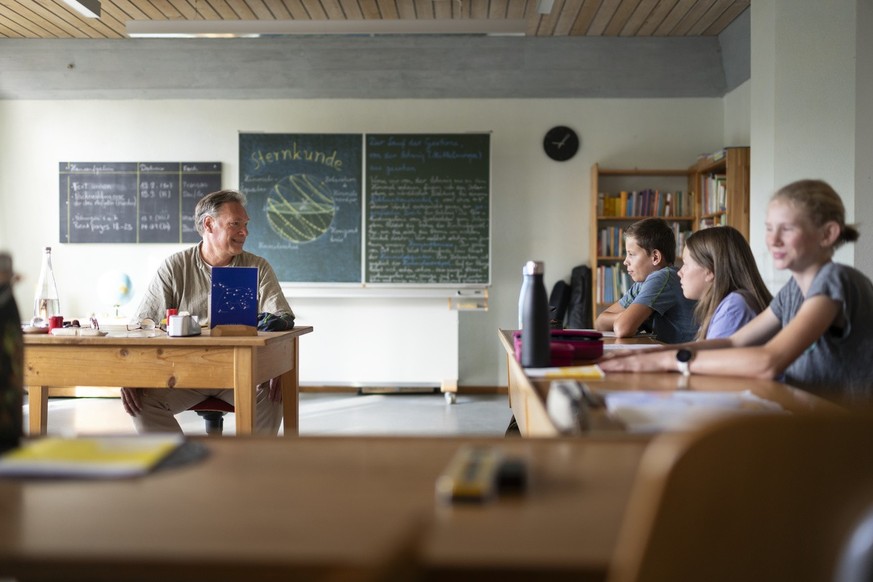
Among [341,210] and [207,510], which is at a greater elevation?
[341,210]

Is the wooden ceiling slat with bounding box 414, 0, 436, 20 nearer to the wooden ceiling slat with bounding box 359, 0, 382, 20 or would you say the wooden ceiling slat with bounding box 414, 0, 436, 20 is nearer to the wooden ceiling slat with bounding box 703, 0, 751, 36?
the wooden ceiling slat with bounding box 359, 0, 382, 20

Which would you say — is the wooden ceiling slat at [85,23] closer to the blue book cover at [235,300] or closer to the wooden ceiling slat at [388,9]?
the wooden ceiling slat at [388,9]

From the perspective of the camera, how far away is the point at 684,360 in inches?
73.3

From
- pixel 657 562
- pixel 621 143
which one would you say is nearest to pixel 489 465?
pixel 657 562

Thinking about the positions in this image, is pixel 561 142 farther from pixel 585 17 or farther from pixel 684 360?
pixel 684 360

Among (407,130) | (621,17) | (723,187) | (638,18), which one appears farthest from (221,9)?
(723,187)

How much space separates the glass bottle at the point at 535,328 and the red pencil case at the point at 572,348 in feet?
0.17

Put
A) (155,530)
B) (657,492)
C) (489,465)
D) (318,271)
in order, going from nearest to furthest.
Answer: (657,492), (155,530), (489,465), (318,271)

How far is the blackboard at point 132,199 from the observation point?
6234mm

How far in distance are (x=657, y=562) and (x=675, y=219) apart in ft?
18.6

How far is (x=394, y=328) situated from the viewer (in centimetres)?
621

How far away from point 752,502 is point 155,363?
2.43 metres

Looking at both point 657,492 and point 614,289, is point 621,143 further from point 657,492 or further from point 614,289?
point 657,492

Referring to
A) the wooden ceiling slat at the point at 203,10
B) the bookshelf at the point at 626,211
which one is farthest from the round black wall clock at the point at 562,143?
the wooden ceiling slat at the point at 203,10
